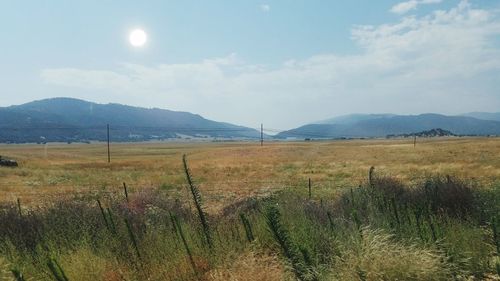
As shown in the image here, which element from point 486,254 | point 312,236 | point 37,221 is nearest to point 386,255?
point 312,236

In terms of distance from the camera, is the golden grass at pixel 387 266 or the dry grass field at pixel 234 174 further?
the dry grass field at pixel 234 174

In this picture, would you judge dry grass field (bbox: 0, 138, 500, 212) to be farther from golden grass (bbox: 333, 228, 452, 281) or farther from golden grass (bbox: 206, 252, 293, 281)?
golden grass (bbox: 333, 228, 452, 281)

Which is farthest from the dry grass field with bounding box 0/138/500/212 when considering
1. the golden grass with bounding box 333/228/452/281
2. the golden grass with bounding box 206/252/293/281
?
the golden grass with bounding box 333/228/452/281

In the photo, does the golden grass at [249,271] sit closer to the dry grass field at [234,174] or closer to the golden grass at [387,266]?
the golden grass at [387,266]

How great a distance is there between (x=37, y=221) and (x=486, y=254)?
341 inches

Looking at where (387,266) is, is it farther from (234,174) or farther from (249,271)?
(234,174)

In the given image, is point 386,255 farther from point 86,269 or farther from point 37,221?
point 37,221

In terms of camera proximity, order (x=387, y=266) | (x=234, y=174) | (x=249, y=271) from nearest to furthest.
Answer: (x=387, y=266)
(x=249, y=271)
(x=234, y=174)

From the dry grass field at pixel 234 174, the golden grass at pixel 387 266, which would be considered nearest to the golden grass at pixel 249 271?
the golden grass at pixel 387 266

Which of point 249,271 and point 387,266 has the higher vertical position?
point 387,266

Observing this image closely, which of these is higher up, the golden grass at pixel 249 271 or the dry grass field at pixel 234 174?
the golden grass at pixel 249 271

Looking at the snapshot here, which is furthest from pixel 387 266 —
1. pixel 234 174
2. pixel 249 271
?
pixel 234 174

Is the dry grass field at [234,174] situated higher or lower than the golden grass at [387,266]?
lower

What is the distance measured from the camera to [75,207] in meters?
11.4
